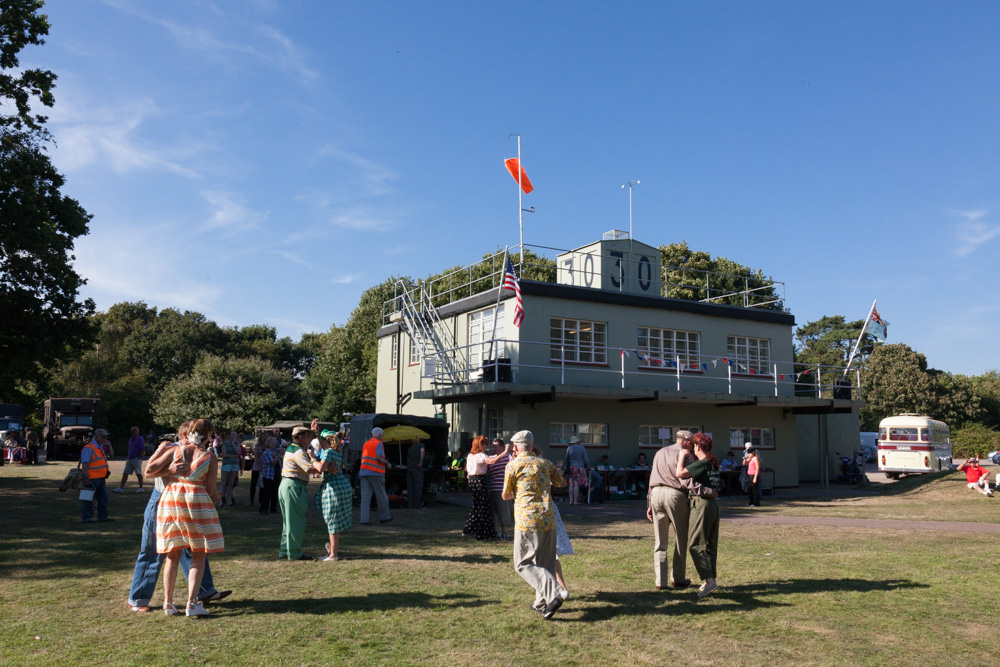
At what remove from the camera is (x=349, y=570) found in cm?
934

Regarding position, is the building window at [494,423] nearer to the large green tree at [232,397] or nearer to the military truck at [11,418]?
Answer: the large green tree at [232,397]

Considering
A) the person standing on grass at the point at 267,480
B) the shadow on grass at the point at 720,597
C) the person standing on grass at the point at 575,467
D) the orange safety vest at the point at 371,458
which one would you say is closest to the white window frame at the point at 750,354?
the person standing on grass at the point at 575,467

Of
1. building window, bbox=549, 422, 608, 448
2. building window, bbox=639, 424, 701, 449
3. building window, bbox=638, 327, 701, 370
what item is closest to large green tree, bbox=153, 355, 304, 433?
building window, bbox=549, 422, 608, 448

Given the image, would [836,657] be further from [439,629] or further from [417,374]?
[417,374]

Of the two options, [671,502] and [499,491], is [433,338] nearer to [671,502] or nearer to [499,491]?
[499,491]

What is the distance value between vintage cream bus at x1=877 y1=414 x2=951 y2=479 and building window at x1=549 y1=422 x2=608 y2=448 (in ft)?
55.9

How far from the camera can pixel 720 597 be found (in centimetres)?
810

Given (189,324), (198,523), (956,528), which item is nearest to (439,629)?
(198,523)

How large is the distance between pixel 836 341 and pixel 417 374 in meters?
55.7

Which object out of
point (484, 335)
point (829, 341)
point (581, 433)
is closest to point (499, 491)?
point (581, 433)

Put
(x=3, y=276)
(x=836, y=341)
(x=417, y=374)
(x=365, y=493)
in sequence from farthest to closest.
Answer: (x=836, y=341)
(x=417, y=374)
(x=3, y=276)
(x=365, y=493)

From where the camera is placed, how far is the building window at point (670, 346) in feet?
82.8

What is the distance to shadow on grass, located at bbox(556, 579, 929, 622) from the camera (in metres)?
7.48

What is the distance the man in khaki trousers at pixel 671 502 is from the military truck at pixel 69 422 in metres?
38.8
